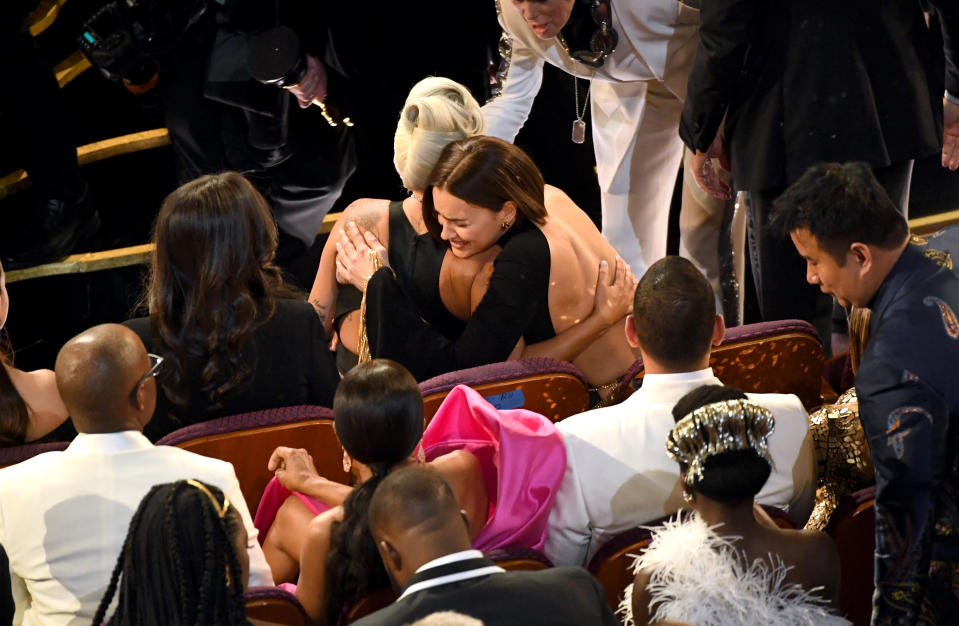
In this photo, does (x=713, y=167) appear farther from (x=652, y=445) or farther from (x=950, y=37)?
(x=652, y=445)

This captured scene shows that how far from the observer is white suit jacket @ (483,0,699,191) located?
13.6ft

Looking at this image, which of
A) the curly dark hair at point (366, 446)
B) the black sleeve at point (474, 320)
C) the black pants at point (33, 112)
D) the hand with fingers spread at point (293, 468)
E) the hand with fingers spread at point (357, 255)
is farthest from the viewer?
the black pants at point (33, 112)

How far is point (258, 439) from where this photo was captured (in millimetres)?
2514

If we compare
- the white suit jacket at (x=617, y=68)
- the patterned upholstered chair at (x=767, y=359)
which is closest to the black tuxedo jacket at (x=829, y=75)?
the white suit jacket at (x=617, y=68)

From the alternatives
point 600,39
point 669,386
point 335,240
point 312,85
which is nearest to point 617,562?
point 669,386

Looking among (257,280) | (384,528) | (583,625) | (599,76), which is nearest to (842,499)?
(583,625)

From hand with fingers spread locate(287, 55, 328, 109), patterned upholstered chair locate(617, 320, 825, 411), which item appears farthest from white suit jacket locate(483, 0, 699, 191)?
patterned upholstered chair locate(617, 320, 825, 411)

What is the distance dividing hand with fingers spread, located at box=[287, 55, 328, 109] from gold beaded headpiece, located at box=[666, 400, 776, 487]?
125 inches

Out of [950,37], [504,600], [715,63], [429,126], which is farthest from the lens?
[429,126]

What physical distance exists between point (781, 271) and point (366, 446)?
1881mm

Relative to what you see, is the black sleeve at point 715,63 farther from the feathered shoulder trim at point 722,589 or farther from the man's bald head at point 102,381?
the man's bald head at point 102,381

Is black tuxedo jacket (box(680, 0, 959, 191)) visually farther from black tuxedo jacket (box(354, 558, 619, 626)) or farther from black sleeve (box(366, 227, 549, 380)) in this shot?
black tuxedo jacket (box(354, 558, 619, 626))

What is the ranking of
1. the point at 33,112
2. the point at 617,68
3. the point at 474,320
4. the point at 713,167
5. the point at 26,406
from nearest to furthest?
the point at 26,406
the point at 474,320
the point at 713,167
the point at 617,68
the point at 33,112

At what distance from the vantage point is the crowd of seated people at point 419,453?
182 cm
